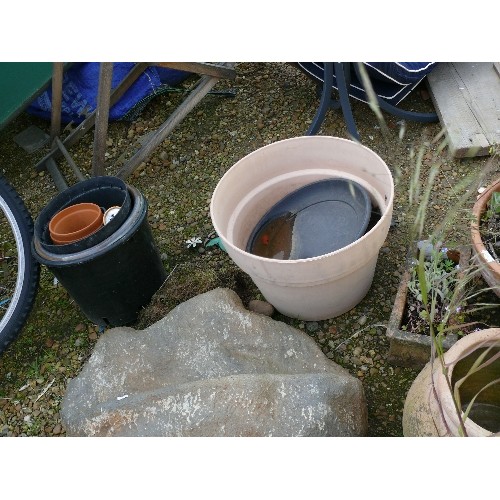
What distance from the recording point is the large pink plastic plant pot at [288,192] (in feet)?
6.95

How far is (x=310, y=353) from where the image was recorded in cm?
227

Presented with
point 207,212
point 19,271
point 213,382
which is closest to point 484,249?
point 213,382

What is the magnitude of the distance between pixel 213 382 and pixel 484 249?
3.40 feet

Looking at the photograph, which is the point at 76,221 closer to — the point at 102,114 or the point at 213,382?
the point at 102,114

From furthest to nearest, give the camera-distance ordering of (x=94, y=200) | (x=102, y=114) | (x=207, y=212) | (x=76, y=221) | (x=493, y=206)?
(x=207, y=212) → (x=102, y=114) → (x=94, y=200) → (x=76, y=221) → (x=493, y=206)

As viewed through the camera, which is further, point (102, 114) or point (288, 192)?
point (102, 114)

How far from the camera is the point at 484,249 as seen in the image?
2.09m

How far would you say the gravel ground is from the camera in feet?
8.14

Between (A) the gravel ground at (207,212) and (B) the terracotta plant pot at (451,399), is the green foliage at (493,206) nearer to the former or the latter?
(A) the gravel ground at (207,212)

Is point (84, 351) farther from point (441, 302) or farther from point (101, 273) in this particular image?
point (441, 302)

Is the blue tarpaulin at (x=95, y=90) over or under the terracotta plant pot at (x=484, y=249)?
over

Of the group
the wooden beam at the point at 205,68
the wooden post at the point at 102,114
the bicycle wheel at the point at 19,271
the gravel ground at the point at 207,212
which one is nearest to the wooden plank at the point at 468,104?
the gravel ground at the point at 207,212

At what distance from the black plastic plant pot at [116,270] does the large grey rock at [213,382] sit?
18 centimetres
